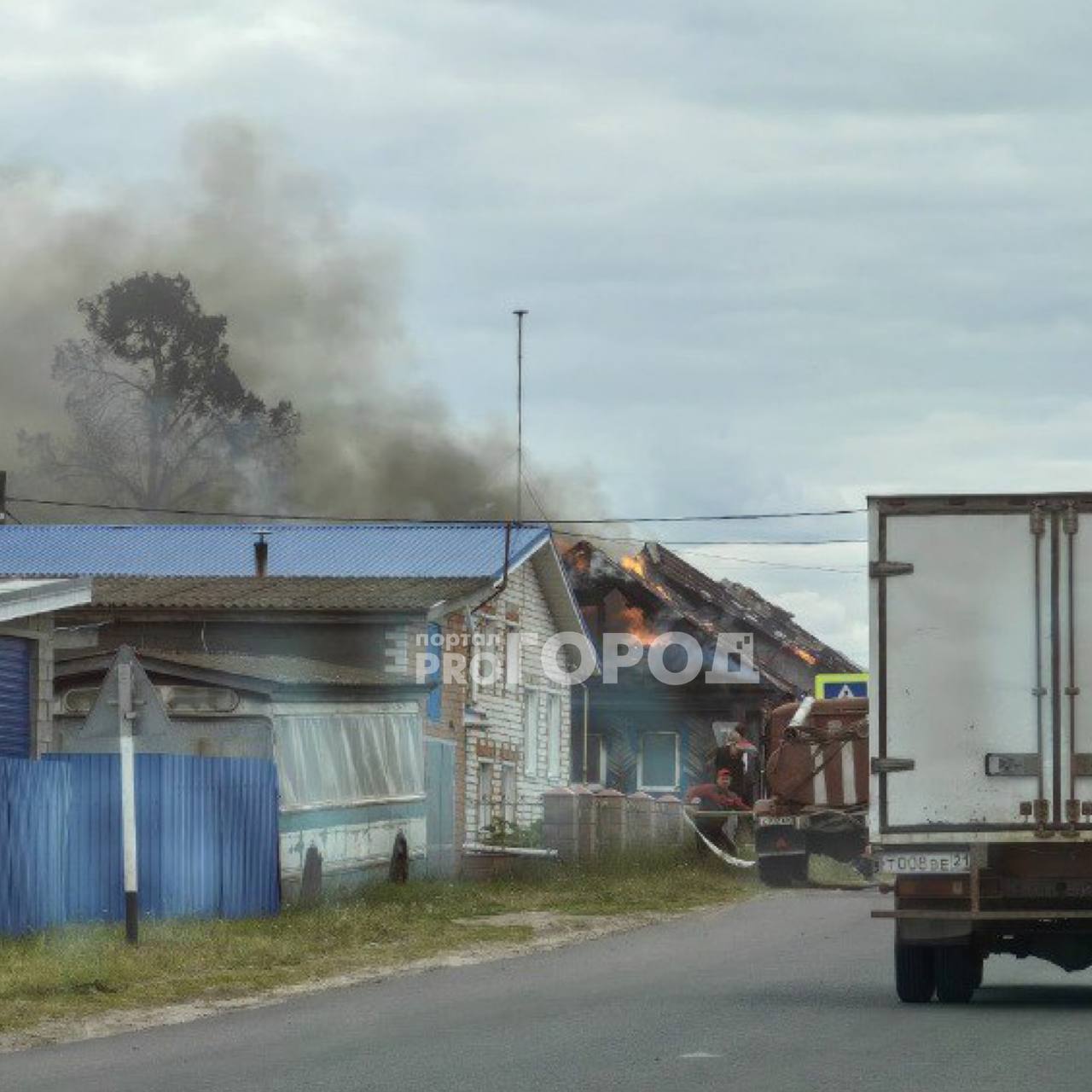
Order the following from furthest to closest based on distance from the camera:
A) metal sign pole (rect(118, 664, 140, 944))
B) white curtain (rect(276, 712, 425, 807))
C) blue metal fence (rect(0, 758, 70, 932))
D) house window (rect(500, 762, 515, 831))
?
1. house window (rect(500, 762, 515, 831))
2. white curtain (rect(276, 712, 425, 807))
3. blue metal fence (rect(0, 758, 70, 932))
4. metal sign pole (rect(118, 664, 140, 944))

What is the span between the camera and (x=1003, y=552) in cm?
1568

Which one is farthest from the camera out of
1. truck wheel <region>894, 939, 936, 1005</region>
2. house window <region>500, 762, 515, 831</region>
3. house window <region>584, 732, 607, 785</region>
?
house window <region>584, 732, 607, 785</region>

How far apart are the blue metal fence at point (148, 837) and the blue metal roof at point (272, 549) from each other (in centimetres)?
1572

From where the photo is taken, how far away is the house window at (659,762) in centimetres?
5903

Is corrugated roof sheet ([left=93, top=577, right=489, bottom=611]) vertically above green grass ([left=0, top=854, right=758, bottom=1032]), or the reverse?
corrugated roof sheet ([left=93, top=577, right=489, bottom=611])

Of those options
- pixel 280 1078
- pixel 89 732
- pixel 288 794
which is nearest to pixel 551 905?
pixel 288 794

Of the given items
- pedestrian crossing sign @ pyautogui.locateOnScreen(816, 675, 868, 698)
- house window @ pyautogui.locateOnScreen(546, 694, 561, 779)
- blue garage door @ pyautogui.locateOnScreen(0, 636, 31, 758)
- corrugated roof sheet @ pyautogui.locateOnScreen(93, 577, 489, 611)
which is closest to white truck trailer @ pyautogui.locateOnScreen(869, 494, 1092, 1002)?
blue garage door @ pyautogui.locateOnScreen(0, 636, 31, 758)

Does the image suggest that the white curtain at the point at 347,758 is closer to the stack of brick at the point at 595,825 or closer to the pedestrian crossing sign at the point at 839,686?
the stack of brick at the point at 595,825

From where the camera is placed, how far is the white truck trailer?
51.0 feet

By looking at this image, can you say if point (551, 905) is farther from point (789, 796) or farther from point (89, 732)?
point (89, 732)

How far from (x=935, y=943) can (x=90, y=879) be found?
1007cm

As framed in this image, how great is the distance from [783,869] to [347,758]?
24.0 ft

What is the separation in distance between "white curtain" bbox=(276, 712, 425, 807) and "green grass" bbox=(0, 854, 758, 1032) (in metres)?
1.36

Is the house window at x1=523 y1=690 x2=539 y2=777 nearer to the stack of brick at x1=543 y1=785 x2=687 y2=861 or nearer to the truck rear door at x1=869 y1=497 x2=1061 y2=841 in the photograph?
the stack of brick at x1=543 y1=785 x2=687 y2=861
